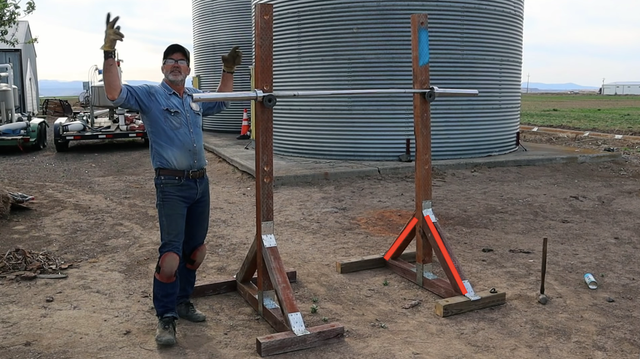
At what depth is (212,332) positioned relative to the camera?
4301mm

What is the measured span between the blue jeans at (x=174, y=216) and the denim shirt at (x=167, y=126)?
13 centimetres

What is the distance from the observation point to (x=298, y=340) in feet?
13.1

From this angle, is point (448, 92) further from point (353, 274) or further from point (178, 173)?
point (178, 173)

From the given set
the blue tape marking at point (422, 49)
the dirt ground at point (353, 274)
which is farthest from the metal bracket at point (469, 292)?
the blue tape marking at point (422, 49)

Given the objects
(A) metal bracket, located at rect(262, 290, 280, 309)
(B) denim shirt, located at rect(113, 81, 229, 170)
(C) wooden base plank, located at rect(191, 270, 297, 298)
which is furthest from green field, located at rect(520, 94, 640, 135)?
(B) denim shirt, located at rect(113, 81, 229, 170)

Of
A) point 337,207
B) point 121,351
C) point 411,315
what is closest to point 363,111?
point 337,207

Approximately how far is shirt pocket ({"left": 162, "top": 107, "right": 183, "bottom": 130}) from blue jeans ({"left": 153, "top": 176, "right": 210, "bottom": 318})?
0.36 meters

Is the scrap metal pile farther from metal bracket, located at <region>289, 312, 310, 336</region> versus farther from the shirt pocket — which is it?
metal bracket, located at <region>289, 312, 310, 336</region>

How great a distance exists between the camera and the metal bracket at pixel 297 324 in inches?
159

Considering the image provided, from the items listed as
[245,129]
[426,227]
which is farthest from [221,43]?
[426,227]

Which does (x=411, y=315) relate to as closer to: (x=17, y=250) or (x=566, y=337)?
(x=566, y=337)

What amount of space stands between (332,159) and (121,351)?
8.28 metres

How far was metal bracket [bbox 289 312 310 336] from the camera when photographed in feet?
13.3

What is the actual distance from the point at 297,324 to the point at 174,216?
1135mm
